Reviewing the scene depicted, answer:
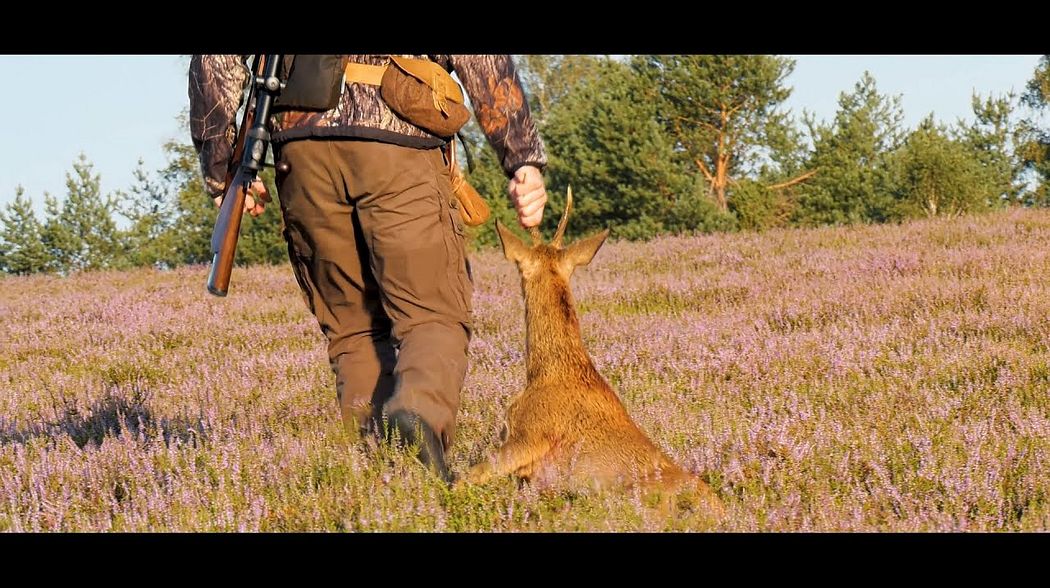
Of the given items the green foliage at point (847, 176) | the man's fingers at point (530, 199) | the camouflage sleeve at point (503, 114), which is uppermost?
the green foliage at point (847, 176)

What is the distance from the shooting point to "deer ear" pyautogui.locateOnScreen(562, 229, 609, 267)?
3.84m

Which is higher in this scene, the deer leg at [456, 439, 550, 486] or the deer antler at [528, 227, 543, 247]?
the deer antler at [528, 227, 543, 247]

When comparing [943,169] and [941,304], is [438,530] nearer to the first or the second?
[941,304]

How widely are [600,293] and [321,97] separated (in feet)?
23.0

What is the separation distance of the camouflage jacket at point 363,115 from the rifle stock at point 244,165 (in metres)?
0.09

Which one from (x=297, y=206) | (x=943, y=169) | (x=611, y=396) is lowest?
(x=611, y=396)

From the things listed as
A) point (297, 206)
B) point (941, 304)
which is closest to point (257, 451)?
point (297, 206)

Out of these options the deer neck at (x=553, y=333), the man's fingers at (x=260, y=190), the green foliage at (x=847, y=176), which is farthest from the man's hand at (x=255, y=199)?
the green foliage at (x=847, y=176)

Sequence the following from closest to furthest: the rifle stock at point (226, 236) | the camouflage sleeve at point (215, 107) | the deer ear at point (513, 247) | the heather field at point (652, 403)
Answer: the heather field at point (652, 403) < the deer ear at point (513, 247) < the rifle stock at point (226, 236) < the camouflage sleeve at point (215, 107)

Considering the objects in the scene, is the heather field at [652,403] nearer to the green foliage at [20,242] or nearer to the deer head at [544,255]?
the deer head at [544,255]

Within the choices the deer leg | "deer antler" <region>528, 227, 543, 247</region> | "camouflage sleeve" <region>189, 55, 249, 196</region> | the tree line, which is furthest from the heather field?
the tree line

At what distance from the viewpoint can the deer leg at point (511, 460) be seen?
151 inches

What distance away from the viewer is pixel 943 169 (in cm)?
3000

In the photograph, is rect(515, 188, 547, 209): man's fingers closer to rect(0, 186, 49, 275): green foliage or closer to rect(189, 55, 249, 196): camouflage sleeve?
rect(189, 55, 249, 196): camouflage sleeve
